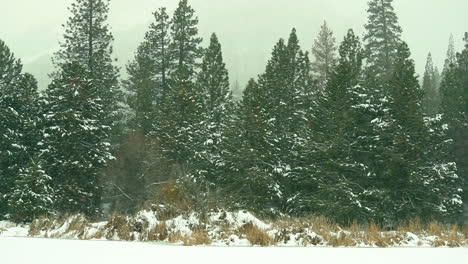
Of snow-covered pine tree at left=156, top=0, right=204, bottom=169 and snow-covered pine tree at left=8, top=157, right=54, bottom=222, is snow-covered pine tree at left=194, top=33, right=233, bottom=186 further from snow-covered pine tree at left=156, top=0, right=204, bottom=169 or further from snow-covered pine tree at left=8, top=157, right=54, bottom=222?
snow-covered pine tree at left=8, top=157, right=54, bottom=222

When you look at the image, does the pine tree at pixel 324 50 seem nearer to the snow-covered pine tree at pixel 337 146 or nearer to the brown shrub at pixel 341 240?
the snow-covered pine tree at pixel 337 146

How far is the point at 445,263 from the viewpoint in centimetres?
554

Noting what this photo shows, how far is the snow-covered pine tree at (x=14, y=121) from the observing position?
32.2 m

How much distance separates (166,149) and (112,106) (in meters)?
10.6

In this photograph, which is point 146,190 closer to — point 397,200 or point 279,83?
point 279,83

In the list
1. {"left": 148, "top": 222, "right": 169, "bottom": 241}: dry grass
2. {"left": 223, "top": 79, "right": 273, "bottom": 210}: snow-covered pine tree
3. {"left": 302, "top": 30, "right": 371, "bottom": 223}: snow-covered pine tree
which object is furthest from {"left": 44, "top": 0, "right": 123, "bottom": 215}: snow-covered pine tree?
{"left": 148, "top": 222, "right": 169, "bottom": 241}: dry grass

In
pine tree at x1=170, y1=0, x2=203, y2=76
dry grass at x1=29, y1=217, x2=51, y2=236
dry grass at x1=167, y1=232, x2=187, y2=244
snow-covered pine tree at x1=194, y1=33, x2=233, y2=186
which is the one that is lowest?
dry grass at x1=167, y1=232, x2=187, y2=244

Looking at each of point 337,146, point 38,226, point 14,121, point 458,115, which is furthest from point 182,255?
point 458,115

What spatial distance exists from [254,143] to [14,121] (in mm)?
19147

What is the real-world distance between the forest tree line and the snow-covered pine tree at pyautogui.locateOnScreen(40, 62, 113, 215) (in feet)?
0.26

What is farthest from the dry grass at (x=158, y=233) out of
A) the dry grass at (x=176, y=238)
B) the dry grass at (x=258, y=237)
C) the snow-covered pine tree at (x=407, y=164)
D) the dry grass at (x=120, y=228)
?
the snow-covered pine tree at (x=407, y=164)

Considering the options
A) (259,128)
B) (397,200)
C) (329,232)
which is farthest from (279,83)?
(329,232)

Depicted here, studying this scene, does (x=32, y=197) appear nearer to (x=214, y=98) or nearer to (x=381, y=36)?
(x=214, y=98)

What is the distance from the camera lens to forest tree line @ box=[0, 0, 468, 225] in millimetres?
29031
